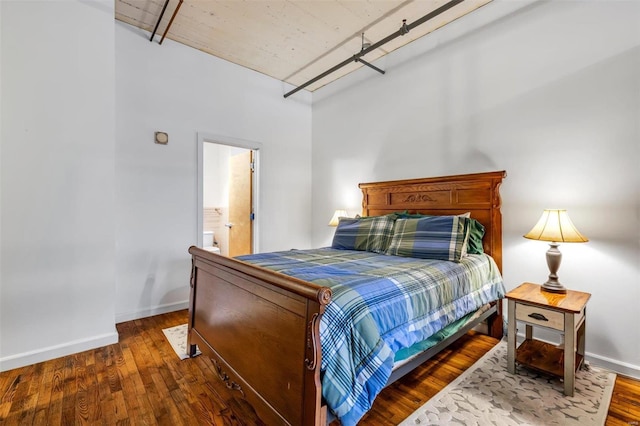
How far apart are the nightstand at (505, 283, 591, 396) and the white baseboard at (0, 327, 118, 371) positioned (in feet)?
10.6

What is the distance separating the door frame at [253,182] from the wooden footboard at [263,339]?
4.98 ft

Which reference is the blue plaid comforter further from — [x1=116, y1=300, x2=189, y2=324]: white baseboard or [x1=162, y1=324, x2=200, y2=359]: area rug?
[x1=116, y1=300, x2=189, y2=324]: white baseboard

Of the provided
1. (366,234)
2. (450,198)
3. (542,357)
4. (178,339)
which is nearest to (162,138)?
(178,339)

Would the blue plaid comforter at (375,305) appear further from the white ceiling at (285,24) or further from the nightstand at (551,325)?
the white ceiling at (285,24)

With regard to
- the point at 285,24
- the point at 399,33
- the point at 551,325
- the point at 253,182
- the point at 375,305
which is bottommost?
the point at 551,325

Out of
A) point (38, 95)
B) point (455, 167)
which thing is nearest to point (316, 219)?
point (455, 167)

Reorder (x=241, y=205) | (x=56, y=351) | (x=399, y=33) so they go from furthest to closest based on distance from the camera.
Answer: (x=241, y=205) < (x=399, y=33) < (x=56, y=351)

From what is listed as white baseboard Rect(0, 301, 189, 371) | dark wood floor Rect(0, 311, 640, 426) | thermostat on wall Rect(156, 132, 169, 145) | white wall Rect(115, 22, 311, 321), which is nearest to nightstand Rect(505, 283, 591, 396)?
dark wood floor Rect(0, 311, 640, 426)

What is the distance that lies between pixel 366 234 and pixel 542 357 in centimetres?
169

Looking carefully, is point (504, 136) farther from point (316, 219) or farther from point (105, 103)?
point (105, 103)

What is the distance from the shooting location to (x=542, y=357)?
216 centimetres

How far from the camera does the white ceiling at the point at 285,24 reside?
9.27 feet

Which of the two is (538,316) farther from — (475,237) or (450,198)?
(450,198)

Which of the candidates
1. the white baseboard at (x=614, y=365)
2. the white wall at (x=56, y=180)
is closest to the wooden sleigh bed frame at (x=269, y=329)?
the white baseboard at (x=614, y=365)
